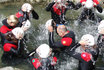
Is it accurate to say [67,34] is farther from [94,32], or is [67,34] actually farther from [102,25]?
[94,32]

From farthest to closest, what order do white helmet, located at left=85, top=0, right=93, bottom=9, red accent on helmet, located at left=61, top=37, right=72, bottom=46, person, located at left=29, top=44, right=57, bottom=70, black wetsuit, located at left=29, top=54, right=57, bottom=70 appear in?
white helmet, located at left=85, top=0, right=93, bottom=9, red accent on helmet, located at left=61, top=37, right=72, bottom=46, black wetsuit, located at left=29, top=54, right=57, bottom=70, person, located at left=29, top=44, right=57, bottom=70

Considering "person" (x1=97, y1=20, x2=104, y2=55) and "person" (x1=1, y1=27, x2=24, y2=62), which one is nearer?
"person" (x1=1, y1=27, x2=24, y2=62)

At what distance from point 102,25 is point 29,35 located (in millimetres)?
2457

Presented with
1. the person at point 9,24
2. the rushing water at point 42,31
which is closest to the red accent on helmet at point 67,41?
the rushing water at point 42,31

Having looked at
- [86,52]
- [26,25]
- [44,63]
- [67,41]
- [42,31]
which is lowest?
[42,31]

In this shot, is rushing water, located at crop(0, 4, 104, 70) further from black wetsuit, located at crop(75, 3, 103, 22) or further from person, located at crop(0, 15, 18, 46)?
person, located at crop(0, 15, 18, 46)

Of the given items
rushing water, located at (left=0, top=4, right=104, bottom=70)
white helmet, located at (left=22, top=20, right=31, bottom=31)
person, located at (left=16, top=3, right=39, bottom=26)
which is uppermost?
person, located at (left=16, top=3, right=39, bottom=26)

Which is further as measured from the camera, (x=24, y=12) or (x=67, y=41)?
(x=24, y=12)

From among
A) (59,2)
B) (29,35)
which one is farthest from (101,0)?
(29,35)

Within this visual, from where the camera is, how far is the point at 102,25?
361cm

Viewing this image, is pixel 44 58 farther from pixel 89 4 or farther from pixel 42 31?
pixel 42 31

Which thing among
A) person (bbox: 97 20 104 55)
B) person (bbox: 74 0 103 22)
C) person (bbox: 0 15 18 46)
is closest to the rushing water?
person (bbox: 74 0 103 22)

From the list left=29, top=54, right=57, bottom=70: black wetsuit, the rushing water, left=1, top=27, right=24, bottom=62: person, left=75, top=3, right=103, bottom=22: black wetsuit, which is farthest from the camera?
left=75, top=3, right=103, bottom=22: black wetsuit

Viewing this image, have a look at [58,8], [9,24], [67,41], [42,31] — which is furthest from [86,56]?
[42,31]
